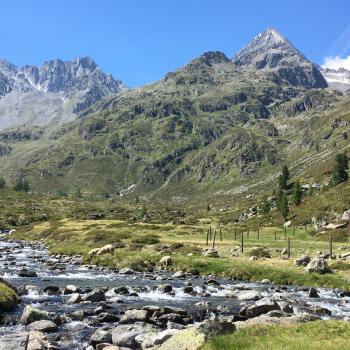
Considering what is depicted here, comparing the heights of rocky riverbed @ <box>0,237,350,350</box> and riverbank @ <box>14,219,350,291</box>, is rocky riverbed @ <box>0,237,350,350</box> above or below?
below

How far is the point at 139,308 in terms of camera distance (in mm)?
37094

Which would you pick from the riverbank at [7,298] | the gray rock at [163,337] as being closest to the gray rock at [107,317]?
the riverbank at [7,298]

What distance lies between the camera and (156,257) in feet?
219

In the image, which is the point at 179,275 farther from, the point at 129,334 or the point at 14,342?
the point at 14,342

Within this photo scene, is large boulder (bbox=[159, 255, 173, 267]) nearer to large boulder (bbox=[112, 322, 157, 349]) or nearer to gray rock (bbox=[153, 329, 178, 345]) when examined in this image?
large boulder (bbox=[112, 322, 157, 349])

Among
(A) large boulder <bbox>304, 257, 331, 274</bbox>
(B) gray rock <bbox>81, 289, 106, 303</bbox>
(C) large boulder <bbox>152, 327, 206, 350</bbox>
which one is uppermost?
Answer: (A) large boulder <bbox>304, 257, 331, 274</bbox>

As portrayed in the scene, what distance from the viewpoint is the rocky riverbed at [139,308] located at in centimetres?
2430

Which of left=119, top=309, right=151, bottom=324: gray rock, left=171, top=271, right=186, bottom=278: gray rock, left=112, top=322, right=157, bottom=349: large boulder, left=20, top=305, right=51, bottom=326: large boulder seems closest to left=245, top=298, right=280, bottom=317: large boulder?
left=119, top=309, right=151, bottom=324: gray rock

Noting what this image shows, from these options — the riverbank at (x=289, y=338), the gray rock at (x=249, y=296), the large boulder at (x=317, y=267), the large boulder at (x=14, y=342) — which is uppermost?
the large boulder at (x=317, y=267)

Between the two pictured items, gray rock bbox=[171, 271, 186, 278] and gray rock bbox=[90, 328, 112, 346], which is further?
gray rock bbox=[171, 271, 186, 278]

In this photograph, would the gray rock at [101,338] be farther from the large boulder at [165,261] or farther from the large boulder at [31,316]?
the large boulder at [165,261]

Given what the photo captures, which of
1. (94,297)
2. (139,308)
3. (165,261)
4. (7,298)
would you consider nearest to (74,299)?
(94,297)

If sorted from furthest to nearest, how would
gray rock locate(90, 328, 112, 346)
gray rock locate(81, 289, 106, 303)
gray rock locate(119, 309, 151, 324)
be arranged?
gray rock locate(81, 289, 106, 303) → gray rock locate(119, 309, 151, 324) → gray rock locate(90, 328, 112, 346)

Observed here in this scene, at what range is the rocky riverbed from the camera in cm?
2430
